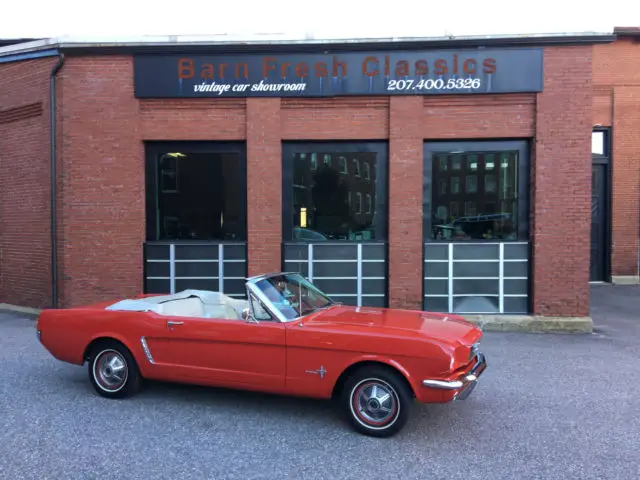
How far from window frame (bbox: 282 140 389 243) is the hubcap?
532cm

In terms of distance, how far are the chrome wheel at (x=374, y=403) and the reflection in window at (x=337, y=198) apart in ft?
17.7

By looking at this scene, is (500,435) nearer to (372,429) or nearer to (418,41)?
(372,429)

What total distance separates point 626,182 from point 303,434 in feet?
48.8

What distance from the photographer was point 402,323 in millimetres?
4797

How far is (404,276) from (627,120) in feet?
35.0

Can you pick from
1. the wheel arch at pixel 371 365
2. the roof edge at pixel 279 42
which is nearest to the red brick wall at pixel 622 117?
the roof edge at pixel 279 42

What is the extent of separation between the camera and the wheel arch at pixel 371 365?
4219 mm

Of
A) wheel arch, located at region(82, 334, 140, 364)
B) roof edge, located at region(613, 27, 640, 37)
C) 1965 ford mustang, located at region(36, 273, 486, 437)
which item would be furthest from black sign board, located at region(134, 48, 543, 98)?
roof edge, located at region(613, 27, 640, 37)

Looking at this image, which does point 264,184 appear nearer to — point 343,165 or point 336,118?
point 343,165

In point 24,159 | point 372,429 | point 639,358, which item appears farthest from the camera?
point 24,159

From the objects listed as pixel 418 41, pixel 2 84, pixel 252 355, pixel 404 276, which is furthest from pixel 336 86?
pixel 2 84

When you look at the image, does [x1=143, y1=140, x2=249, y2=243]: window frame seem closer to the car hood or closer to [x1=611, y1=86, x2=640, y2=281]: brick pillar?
the car hood

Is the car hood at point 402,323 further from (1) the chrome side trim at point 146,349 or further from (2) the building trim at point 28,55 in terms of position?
(2) the building trim at point 28,55

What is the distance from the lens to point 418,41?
9.09m
